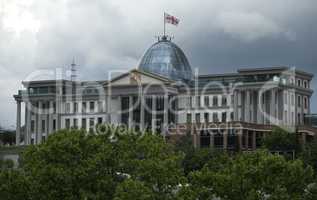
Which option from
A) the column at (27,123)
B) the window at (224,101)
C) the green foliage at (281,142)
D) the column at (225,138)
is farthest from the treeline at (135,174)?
the column at (27,123)

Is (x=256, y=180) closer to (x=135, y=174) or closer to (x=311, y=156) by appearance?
(x=135, y=174)

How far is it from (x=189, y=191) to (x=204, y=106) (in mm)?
88300

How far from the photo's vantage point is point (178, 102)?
139m

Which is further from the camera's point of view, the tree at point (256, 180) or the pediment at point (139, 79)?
the pediment at point (139, 79)

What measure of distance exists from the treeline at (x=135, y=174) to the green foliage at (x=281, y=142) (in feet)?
158

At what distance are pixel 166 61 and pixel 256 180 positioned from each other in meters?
93.7

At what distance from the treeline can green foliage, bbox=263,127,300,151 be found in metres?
48.1

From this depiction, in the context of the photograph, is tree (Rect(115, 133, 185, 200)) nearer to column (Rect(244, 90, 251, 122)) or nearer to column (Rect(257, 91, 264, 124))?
column (Rect(244, 90, 251, 122))

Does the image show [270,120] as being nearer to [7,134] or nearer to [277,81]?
[277,81]

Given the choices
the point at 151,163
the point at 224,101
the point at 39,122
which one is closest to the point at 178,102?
the point at 224,101

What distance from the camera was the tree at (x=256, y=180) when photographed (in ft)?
162

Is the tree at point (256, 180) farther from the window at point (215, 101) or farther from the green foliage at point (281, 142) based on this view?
the window at point (215, 101)

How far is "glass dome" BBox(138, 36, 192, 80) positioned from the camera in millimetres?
142000

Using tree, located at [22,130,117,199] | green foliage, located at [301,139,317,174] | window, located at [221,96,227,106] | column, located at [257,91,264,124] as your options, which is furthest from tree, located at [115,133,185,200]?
window, located at [221,96,227,106]
